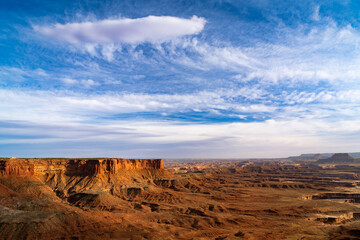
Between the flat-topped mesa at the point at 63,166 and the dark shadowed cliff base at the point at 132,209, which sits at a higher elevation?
the flat-topped mesa at the point at 63,166

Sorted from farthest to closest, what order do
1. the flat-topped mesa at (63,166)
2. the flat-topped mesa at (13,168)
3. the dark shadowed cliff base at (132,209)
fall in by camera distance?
the flat-topped mesa at (63,166) < the flat-topped mesa at (13,168) < the dark shadowed cliff base at (132,209)

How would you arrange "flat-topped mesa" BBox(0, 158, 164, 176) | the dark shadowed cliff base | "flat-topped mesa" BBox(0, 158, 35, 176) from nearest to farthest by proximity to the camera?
1. the dark shadowed cliff base
2. "flat-topped mesa" BBox(0, 158, 35, 176)
3. "flat-topped mesa" BBox(0, 158, 164, 176)

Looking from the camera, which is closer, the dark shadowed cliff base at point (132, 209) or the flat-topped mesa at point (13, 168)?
the dark shadowed cliff base at point (132, 209)

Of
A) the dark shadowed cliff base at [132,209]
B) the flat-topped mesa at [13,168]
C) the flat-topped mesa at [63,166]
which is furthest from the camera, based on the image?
the flat-topped mesa at [63,166]

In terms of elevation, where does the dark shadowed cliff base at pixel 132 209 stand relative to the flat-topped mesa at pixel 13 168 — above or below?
below

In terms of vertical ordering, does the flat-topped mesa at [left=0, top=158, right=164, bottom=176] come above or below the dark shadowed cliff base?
above

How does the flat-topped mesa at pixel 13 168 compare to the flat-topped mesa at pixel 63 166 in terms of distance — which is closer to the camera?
the flat-topped mesa at pixel 13 168

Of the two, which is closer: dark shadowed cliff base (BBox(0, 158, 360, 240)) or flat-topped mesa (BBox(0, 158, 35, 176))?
dark shadowed cliff base (BBox(0, 158, 360, 240))

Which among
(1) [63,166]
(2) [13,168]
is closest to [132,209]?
(2) [13,168]

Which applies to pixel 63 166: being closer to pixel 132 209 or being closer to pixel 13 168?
pixel 13 168
